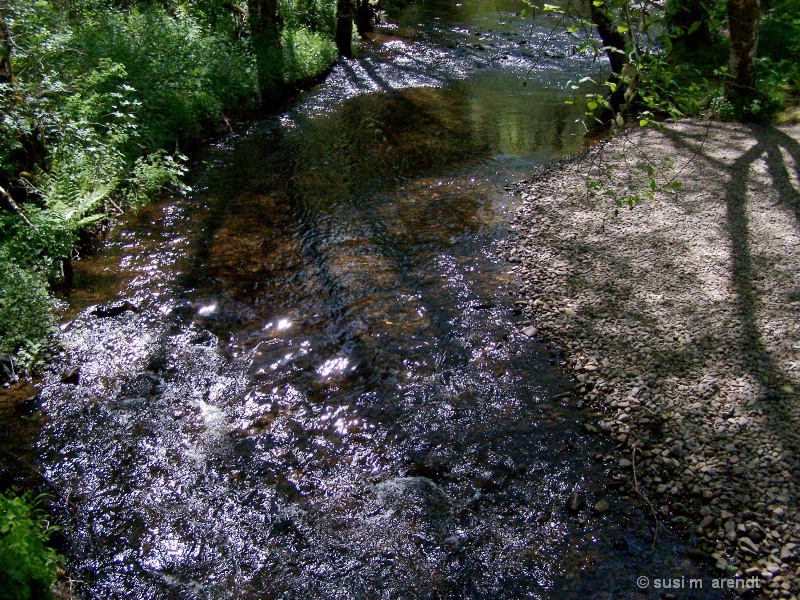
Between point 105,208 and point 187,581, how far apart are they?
6.59 metres

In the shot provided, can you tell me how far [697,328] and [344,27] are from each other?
15443mm

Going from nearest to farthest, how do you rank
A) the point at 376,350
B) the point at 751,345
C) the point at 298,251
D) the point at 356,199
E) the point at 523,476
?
the point at 523,476 → the point at 751,345 → the point at 376,350 → the point at 298,251 → the point at 356,199

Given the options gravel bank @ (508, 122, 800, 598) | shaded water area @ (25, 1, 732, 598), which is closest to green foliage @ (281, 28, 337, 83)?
shaded water area @ (25, 1, 732, 598)

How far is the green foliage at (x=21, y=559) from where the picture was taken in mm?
3424

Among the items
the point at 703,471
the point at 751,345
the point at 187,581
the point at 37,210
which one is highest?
the point at 37,210

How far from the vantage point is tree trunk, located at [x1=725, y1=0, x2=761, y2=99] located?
10336mm

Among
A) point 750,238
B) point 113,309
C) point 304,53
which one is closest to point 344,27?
point 304,53

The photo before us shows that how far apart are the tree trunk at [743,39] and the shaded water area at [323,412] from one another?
466 centimetres

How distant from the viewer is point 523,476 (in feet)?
17.3

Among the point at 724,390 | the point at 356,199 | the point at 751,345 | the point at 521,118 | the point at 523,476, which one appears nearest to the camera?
the point at 523,476

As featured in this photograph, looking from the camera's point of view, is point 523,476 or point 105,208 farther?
point 105,208

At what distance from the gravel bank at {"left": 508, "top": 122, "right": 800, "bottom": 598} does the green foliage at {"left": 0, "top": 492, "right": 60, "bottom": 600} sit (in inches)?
188

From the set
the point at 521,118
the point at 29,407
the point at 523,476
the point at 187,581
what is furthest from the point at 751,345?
the point at 521,118

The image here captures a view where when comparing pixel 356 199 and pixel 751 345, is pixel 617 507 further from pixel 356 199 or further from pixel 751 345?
pixel 356 199
